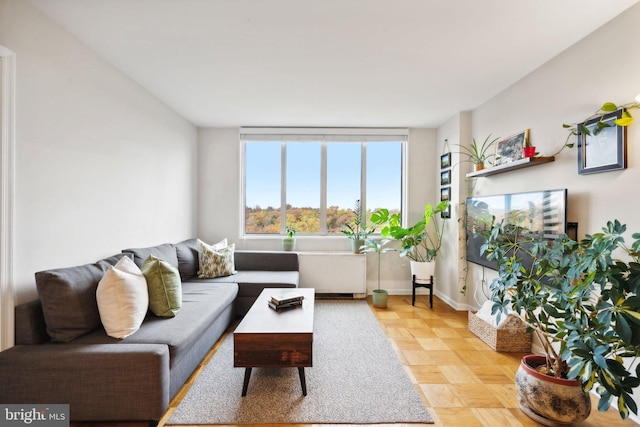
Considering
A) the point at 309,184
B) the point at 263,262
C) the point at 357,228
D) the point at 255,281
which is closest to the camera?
the point at 255,281

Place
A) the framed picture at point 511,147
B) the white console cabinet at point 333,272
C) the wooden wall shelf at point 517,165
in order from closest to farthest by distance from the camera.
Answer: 1. the wooden wall shelf at point 517,165
2. the framed picture at point 511,147
3. the white console cabinet at point 333,272

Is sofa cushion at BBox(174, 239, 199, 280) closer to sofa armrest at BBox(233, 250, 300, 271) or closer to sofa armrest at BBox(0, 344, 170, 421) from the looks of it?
sofa armrest at BBox(233, 250, 300, 271)

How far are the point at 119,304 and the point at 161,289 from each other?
0.32 meters

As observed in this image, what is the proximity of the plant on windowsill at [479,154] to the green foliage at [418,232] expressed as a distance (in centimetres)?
64

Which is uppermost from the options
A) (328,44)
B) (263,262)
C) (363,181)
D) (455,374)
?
(328,44)

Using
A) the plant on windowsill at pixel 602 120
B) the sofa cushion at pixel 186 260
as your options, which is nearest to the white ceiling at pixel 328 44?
the plant on windowsill at pixel 602 120

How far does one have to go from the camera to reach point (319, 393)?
6.54ft

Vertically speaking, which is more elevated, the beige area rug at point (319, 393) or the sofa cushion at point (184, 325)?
the sofa cushion at point (184, 325)

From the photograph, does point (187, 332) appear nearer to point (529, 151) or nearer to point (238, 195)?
point (238, 195)

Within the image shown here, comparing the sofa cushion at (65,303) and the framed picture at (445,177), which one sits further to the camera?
the framed picture at (445,177)

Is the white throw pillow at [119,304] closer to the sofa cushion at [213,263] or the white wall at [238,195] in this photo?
the sofa cushion at [213,263]

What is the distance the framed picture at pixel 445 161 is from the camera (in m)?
3.98

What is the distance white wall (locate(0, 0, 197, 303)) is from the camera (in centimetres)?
182

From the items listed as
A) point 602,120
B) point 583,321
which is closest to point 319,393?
point 583,321
